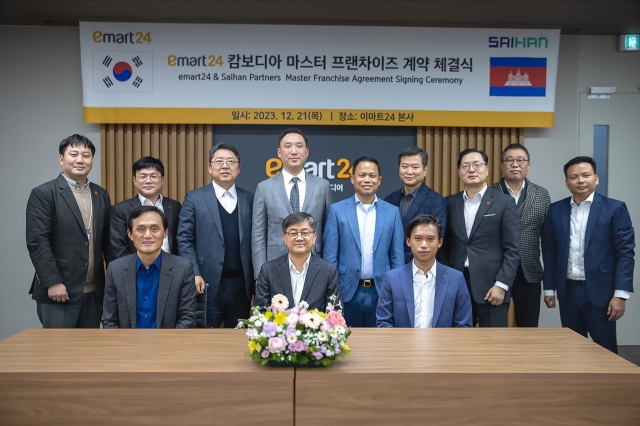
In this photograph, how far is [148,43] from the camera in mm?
4832

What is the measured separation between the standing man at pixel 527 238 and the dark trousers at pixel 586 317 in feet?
0.72

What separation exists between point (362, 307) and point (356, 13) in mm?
2656

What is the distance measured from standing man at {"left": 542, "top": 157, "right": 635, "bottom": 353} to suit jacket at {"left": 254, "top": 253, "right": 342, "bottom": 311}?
1604 millimetres

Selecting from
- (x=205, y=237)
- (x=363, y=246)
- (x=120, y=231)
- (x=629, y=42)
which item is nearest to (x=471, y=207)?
(x=363, y=246)

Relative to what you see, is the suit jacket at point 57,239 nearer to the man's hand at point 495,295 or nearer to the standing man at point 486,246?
the standing man at point 486,246

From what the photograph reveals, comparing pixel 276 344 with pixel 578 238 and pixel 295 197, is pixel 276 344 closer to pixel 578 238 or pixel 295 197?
pixel 295 197

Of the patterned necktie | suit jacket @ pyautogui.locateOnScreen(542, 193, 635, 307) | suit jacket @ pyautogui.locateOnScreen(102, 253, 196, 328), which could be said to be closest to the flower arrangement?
suit jacket @ pyautogui.locateOnScreen(102, 253, 196, 328)

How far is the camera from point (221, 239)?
3510mm

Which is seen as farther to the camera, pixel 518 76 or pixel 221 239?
pixel 518 76

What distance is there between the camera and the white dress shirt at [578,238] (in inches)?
141

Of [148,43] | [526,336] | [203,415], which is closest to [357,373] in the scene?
[203,415]

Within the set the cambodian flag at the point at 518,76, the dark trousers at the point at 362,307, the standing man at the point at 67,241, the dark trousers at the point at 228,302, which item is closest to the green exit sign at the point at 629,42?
the cambodian flag at the point at 518,76

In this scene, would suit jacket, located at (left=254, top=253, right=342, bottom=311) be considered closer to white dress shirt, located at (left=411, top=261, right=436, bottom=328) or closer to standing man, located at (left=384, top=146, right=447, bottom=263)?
white dress shirt, located at (left=411, top=261, right=436, bottom=328)

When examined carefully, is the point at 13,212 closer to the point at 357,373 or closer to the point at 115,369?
the point at 115,369
